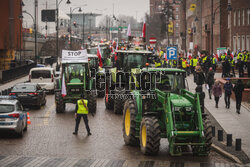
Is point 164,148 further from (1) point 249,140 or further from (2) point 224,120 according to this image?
(2) point 224,120

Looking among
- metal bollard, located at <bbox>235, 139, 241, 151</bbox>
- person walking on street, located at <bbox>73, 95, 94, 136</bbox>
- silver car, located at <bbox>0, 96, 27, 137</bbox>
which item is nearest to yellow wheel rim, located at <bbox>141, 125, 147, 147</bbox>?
metal bollard, located at <bbox>235, 139, 241, 151</bbox>

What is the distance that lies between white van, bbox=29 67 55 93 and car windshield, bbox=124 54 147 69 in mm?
11760

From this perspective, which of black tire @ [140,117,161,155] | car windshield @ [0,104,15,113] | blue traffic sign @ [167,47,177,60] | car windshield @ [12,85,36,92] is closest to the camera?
black tire @ [140,117,161,155]

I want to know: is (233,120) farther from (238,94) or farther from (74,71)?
(74,71)

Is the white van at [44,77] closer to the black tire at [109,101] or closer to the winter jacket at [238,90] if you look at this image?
the black tire at [109,101]

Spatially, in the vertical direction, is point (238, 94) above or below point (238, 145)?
above

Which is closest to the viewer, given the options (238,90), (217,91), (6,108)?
(6,108)

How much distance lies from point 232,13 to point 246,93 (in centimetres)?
3808

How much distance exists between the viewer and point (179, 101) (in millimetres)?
16141

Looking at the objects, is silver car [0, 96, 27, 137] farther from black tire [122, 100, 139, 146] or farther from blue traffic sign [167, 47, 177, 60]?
blue traffic sign [167, 47, 177, 60]

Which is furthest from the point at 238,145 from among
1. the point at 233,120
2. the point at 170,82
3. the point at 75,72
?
the point at 75,72

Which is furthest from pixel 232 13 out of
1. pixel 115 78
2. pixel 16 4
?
pixel 115 78

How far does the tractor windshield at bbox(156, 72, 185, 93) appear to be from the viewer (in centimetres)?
1761

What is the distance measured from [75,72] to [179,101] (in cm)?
1385
